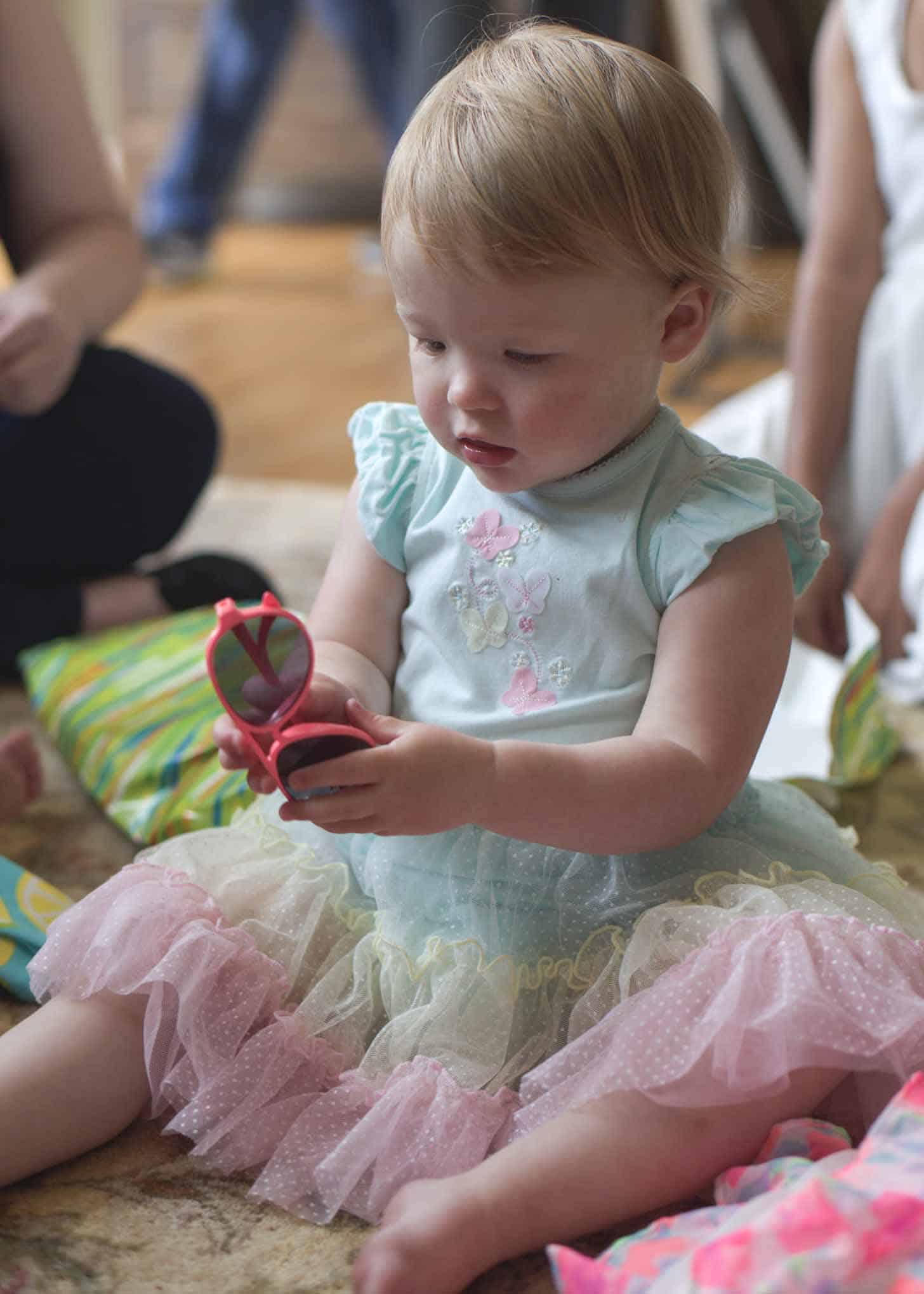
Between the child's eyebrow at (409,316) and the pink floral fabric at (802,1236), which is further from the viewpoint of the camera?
the child's eyebrow at (409,316)

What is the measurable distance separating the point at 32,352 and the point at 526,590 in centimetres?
62

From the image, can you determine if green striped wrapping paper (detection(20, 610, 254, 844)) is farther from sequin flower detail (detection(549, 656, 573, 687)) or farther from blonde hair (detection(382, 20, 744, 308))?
blonde hair (detection(382, 20, 744, 308))

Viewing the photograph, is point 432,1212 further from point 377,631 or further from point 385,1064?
point 377,631

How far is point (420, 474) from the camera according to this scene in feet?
2.83

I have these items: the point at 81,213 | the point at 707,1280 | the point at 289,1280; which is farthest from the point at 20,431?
the point at 707,1280

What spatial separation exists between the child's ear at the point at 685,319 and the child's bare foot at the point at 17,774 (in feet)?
1.89

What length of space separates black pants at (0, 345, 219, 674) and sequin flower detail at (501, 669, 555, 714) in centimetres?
65

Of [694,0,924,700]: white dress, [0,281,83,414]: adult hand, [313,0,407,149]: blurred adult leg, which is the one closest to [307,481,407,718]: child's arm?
[0,281,83,414]: adult hand

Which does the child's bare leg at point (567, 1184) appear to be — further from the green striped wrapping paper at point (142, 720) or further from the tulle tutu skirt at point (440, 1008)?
the green striped wrapping paper at point (142, 720)

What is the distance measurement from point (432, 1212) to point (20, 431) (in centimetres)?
92

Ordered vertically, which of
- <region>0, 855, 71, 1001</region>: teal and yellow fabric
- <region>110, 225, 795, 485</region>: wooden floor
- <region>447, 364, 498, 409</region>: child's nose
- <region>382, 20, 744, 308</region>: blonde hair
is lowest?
<region>110, 225, 795, 485</region>: wooden floor

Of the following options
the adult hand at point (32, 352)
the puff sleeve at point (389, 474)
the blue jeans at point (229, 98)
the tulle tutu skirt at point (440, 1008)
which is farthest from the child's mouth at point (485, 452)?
the blue jeans at point (229, 98)

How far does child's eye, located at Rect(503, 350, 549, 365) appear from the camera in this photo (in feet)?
2.37

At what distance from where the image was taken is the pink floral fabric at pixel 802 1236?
22.0 inches
